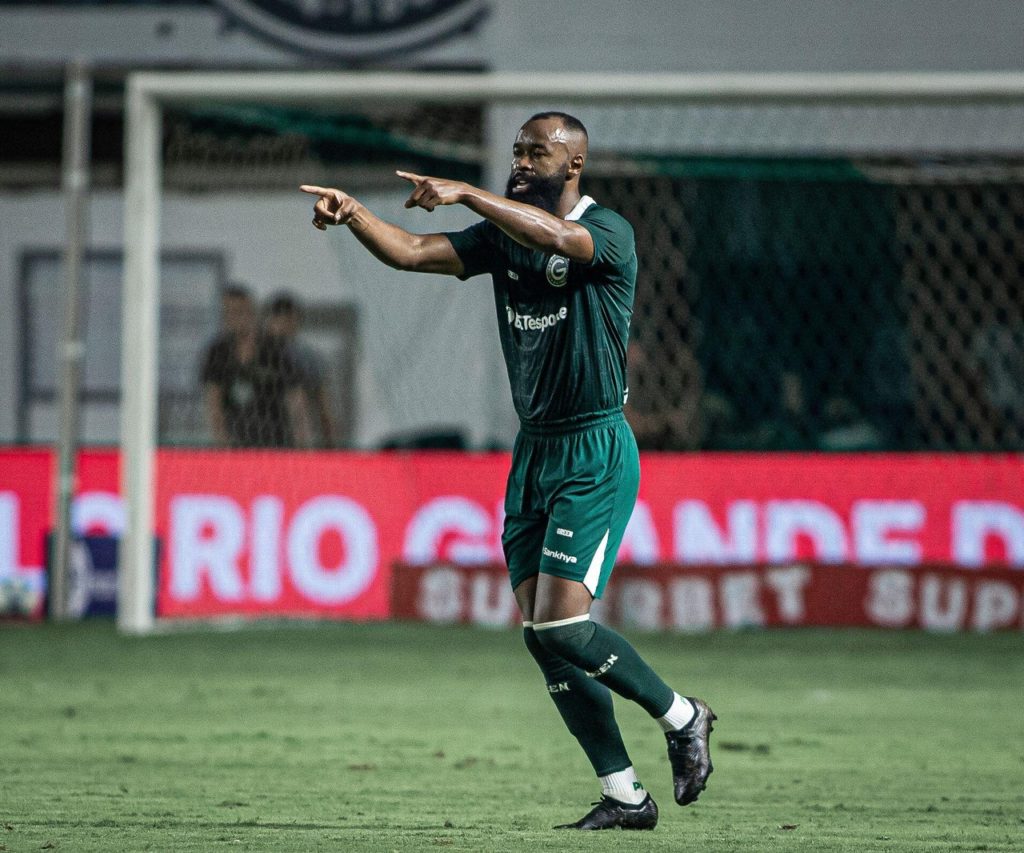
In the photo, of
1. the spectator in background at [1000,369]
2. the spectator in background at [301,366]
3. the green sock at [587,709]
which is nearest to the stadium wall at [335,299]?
the spectator in background at [301,366]

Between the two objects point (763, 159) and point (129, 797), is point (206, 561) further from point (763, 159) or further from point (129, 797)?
point (129, 797)

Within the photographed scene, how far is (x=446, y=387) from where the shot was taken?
40.7 ft

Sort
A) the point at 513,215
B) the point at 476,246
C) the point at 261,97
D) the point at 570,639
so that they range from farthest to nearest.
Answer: the point at 261,97
the point at 476,246
the point at 570,639
the point at 513,215

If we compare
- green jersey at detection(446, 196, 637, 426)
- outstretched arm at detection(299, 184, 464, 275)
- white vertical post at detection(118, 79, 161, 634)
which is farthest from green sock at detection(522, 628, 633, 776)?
white vertical post at detection(118, 79, 161, 634)

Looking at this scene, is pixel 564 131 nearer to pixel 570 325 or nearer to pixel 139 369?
pixel 570 325

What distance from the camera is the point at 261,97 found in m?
10.5

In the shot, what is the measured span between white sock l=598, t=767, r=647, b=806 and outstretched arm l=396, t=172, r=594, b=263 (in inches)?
54.6

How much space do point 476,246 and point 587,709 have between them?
1.31 metres

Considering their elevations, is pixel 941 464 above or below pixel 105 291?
below

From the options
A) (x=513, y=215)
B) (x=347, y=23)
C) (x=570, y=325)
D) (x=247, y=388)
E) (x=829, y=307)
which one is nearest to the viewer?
(x=513, y=215)

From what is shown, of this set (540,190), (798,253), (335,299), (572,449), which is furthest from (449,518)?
(540,190)

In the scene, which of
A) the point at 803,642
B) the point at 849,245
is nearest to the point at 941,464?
the point at 803,642

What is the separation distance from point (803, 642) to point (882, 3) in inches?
227

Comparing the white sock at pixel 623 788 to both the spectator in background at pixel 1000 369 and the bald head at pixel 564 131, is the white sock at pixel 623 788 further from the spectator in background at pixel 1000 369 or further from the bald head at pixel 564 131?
the spectator in background at pixel 1000 369
